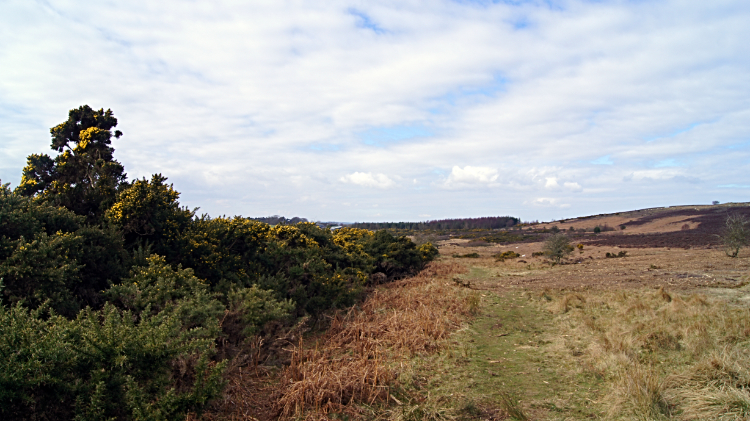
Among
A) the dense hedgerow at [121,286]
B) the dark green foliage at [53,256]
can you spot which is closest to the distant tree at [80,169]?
the dense hedgerow at [121,286]

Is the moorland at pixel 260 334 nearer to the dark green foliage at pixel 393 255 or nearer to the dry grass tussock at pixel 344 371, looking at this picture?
the dry grass tussock at pixel 344 371

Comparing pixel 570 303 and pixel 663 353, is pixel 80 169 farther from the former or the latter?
pixel 570 303

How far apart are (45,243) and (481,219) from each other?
446 feet

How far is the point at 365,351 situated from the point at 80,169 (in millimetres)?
8148

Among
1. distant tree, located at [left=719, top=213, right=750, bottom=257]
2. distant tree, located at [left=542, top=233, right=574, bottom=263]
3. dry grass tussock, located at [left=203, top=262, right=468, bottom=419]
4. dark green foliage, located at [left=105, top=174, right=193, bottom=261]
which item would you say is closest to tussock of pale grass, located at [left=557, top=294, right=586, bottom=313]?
dry grass tussock, located at [left=203, top=262, right=468, bottom=419]

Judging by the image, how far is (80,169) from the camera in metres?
9.46

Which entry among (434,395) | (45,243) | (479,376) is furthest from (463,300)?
(45,243)

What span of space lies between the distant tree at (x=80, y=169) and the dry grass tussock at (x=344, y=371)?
221 inches

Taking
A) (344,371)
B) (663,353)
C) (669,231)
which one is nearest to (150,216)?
(344,371)

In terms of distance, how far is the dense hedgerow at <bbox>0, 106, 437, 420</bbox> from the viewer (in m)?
3.80

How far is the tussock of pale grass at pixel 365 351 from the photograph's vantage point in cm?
525

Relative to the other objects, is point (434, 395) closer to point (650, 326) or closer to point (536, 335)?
point (536, 335)

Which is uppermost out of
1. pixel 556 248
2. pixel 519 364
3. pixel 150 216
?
pixel 150 216

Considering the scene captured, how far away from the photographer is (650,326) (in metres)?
8.45
